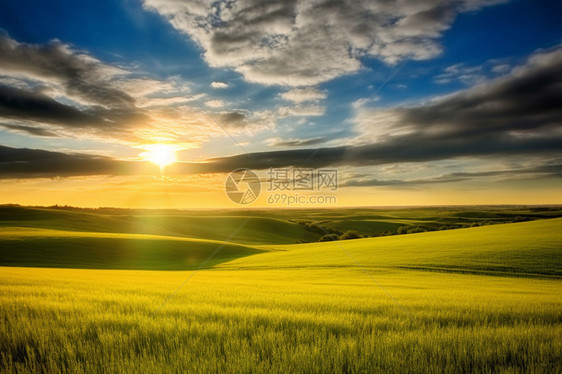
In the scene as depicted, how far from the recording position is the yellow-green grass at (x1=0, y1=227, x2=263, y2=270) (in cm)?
3922

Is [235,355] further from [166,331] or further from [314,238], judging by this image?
[314,238]

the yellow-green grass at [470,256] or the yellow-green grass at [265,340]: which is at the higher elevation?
the yellow-green grass at [265,340]

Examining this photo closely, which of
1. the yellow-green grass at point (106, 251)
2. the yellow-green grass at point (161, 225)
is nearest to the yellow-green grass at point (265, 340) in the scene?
the yellow-green grass at point (106, 251)

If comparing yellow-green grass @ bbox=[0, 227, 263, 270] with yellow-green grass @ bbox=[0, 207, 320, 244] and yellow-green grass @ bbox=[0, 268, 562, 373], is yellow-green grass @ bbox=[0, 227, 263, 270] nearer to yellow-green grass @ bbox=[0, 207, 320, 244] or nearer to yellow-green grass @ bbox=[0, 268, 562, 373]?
yellow-green grass @ bbox=[0, 207, 320, 244]

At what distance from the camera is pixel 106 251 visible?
153ft

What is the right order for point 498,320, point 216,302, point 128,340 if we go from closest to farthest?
point 128,340, point 498,320, point 216,302

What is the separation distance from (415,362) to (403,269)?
2375 cm

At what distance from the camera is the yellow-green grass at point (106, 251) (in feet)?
129

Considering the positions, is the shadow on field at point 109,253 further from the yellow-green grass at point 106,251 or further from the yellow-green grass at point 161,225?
the yellow-green grass at point 161,225

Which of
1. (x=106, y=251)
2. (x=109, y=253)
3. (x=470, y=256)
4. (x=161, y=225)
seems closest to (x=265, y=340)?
(x=470, y=256)

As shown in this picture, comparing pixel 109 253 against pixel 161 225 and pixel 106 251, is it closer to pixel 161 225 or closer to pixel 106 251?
pixel 106 251

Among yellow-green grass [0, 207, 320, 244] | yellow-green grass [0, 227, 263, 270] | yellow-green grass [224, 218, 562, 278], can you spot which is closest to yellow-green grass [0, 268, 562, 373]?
yellow-green grass [224, 218, 562, 278]

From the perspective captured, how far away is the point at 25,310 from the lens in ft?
23.2

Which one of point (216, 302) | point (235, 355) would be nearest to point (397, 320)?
point (235, 355)
